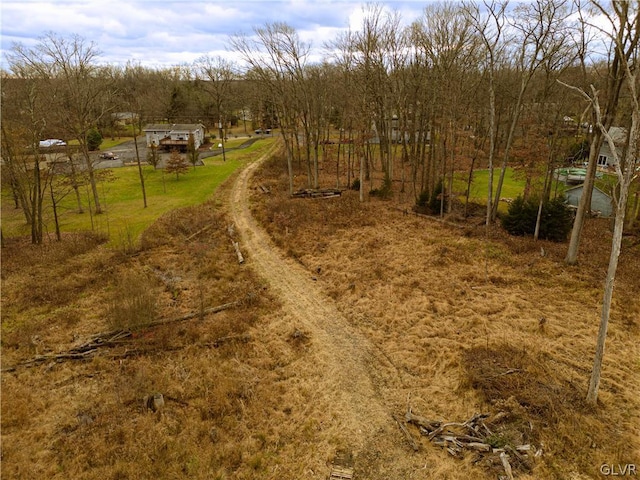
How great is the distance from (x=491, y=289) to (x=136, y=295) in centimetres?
1433

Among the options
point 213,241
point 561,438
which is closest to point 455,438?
point 561,438

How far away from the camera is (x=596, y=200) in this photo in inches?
1136

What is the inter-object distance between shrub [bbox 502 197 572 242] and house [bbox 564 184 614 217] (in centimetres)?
895

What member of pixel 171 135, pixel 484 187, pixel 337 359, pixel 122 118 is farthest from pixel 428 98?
pixel 122 118

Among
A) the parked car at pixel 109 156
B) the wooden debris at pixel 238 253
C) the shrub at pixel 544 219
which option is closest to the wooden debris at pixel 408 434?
the wooden debris at pixel 238 253

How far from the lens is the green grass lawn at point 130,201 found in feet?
86.5

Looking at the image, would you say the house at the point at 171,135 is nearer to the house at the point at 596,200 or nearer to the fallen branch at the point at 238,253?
the fallen branch at the point at 238,253

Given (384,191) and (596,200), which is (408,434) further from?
(596,200)

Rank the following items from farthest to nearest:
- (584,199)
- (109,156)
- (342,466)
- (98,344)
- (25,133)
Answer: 1. (109,156)
2. (25,133)
3. (584,199)
4. (98,344)
5. (342,466)

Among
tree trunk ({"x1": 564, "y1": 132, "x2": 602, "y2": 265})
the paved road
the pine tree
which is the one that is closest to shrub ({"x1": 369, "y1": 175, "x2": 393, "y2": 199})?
tree trunk ({"x1": 564, "y1": 132, "x2": 602, "y2": 265})

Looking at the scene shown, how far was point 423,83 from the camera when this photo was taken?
28266mm

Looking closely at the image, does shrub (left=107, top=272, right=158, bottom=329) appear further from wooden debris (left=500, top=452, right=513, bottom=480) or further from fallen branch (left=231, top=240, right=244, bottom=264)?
wooden debris (left=500, top=452, right=513, bottom=480)

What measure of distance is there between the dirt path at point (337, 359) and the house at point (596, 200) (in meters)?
22.7

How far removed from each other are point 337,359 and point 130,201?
27827 millimetres
